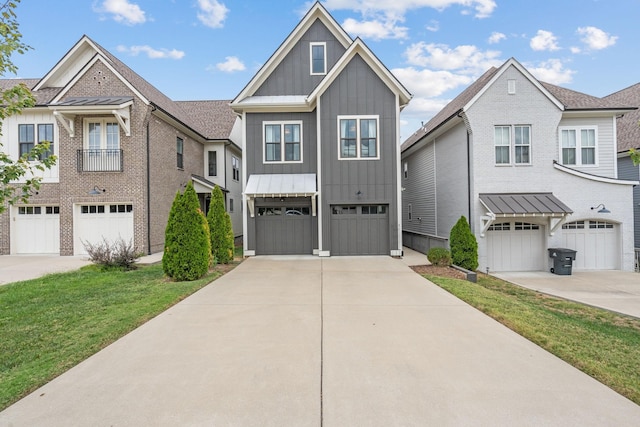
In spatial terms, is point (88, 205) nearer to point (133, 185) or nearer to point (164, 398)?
point (133, 185)

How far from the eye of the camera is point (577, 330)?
235 inches

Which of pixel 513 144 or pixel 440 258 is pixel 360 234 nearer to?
pixel 440 258

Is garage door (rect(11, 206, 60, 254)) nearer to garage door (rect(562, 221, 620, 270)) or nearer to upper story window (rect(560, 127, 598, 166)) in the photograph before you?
garage door (rect(562, 221, 620, 270))

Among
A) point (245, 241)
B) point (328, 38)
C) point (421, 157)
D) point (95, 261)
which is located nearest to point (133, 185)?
point (95, 261)

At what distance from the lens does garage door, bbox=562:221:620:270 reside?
13695 mm

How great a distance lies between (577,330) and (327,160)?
10156 millimetres

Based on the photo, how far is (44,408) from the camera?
328 cm

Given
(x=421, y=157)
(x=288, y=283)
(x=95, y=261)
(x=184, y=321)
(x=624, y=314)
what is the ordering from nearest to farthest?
(x=184, y=321), (x=624, y=314), (x=288, y=283), (x=95, y=261), (x=421, y=157)

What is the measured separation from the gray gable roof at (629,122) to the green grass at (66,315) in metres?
19.6

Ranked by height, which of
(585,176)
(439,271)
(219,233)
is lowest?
(439,271)

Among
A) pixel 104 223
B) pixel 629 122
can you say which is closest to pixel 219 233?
pixel 104 223

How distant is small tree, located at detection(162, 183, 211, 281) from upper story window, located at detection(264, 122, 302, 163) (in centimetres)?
575

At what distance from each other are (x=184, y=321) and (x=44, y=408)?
104 inches

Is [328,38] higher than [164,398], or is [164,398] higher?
[328,38]
